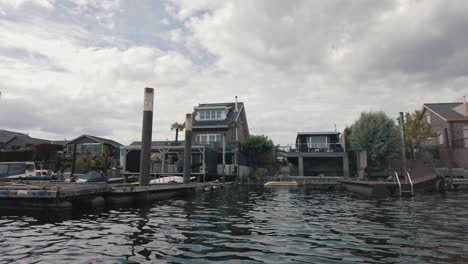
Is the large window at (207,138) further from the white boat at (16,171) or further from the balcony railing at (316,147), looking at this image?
the white boat at (16,171)

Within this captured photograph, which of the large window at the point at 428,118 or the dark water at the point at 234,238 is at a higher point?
the large window at the point at 428,118

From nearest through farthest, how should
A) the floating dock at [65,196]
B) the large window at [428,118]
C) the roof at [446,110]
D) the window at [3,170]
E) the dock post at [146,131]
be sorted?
1. the floating dock at [65,196]
2. the dock post at [146,131]
3. the window at [3,170]
4. the roof at [446,110]
5. the large window at [428,118]

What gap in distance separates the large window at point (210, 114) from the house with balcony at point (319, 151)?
41.7 ft

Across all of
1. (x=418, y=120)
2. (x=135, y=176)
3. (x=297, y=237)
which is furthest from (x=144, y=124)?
(x=418, y=120)

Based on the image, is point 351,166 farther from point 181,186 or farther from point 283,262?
point 283,262

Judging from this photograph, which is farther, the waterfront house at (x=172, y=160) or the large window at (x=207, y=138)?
the large window at (x=207, y=138)

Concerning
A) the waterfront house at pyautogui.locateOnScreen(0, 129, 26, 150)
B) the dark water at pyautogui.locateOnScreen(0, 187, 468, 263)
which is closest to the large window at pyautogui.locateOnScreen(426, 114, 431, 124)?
the dark water at pyautogui.locateOnScreen(0, 187, 468, 263)

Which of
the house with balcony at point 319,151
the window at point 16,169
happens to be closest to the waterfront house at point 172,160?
the window at point 16,169

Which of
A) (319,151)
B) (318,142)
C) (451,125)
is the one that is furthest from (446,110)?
(319,151)

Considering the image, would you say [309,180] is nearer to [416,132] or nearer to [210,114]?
[416,132]

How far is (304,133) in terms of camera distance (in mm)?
48719

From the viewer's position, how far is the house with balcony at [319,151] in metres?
46.6

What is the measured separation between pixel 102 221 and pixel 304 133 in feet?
132

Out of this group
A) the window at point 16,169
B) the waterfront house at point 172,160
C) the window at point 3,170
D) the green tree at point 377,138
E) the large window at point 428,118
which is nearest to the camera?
the window at point 3,170
